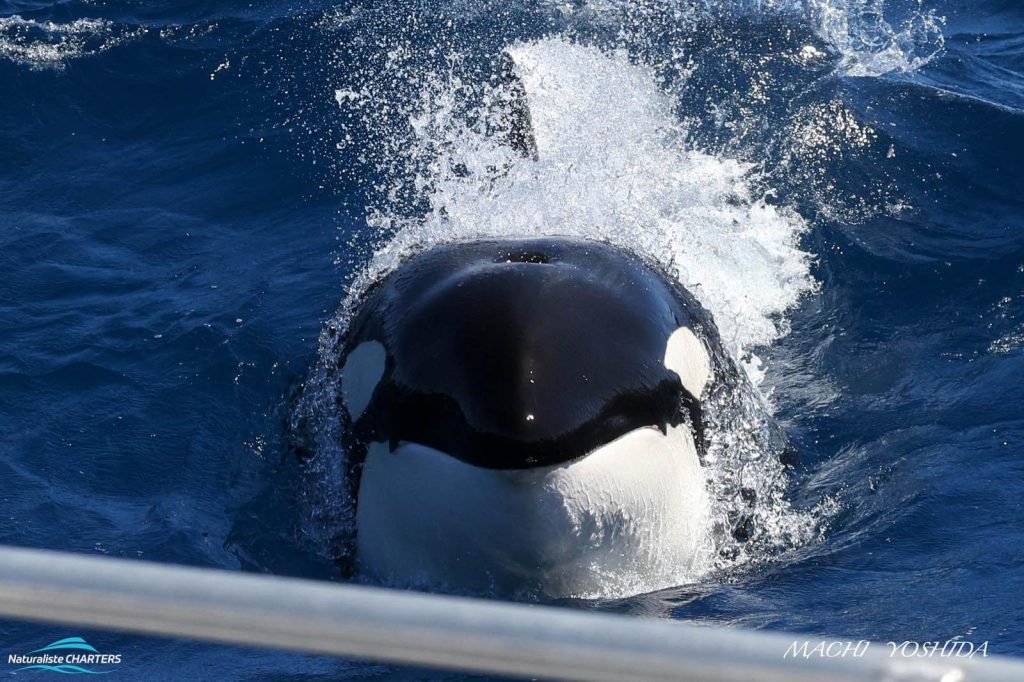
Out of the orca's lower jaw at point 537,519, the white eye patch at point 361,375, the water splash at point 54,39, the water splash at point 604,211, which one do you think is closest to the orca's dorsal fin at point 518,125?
the water splash at point 604,211

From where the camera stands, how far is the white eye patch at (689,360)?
6082 mm

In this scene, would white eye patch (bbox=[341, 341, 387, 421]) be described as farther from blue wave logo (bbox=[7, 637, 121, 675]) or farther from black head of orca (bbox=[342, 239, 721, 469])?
blue wave logo (bbox=[7, 637, 121, 675])

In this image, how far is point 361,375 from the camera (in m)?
6.25

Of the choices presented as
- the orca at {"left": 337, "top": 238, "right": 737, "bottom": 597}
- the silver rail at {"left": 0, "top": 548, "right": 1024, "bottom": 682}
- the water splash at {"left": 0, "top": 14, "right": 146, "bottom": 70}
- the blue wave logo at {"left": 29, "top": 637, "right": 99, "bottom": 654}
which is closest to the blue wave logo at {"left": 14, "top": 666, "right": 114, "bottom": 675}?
the blue wave logo at {"left": 29, "top": 637, "right": 99, "bottom": 654}

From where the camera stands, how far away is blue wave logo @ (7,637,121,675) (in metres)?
5.88

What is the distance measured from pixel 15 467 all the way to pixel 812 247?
7.09m

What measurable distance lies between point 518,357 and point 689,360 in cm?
147

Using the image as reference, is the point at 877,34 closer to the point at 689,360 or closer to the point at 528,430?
the point at 689,360

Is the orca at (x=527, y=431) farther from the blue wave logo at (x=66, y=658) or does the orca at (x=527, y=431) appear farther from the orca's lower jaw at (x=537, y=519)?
the blue wave logo at (x=66, y=658)

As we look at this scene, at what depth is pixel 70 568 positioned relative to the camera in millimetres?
2191

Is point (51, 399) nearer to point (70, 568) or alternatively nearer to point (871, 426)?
point (871, 426)

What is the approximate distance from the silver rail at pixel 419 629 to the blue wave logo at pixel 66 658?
13.0 ft

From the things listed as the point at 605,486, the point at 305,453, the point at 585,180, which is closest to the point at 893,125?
the point at 585,180

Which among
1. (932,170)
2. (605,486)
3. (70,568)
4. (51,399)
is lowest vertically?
(51,399)
